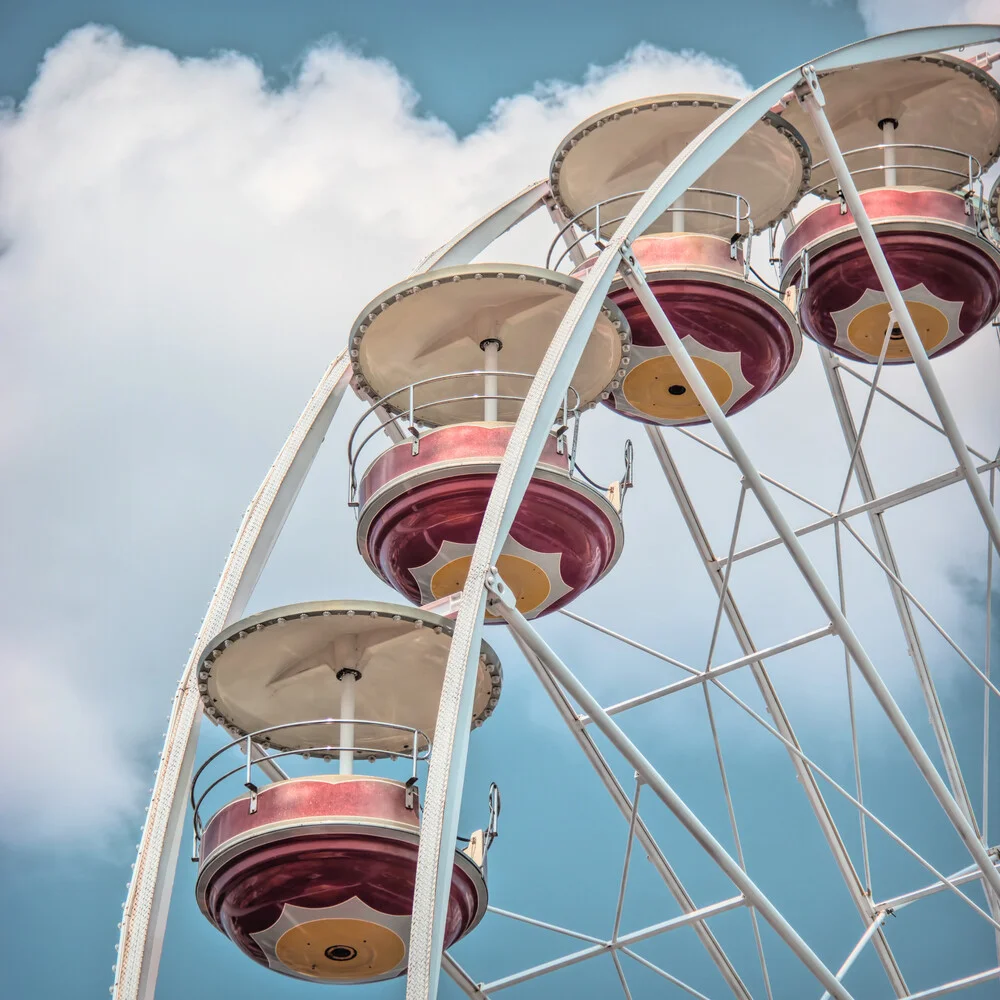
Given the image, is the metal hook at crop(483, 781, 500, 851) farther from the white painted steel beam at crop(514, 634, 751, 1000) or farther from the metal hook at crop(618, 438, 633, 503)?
the white painted steel beam at crop(514, 634, 751, 1000)

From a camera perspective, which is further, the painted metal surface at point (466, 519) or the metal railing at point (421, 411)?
the metal railing at point (421, 411)

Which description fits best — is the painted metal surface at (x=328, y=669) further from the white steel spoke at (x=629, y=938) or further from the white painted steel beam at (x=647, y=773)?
the white steel spoke at (x=629, y=938)

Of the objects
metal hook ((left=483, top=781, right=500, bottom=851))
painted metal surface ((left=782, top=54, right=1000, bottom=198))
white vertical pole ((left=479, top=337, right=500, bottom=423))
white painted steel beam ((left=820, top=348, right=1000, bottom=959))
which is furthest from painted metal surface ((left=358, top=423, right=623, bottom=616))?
painted metal surface ((left=782, top=54, right=1000, bottom=198))

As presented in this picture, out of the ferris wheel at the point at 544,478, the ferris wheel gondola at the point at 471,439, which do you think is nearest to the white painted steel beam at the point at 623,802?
the ferris wheel at the point at 544,478

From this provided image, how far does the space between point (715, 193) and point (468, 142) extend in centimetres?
2033

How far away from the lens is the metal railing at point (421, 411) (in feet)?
62.1

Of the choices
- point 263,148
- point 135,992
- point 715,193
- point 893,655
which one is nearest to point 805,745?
point 893,655

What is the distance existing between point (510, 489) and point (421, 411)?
21.5 feet

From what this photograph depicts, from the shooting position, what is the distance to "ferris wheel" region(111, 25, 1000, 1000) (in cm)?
1675

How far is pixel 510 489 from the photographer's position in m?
15.0

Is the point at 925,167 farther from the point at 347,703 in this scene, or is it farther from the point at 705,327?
the point at 347,703

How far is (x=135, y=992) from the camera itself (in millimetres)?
18375

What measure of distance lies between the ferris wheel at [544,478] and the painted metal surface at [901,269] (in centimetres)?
3

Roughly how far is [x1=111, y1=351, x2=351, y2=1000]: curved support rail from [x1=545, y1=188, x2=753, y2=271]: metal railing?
8.88 feet
